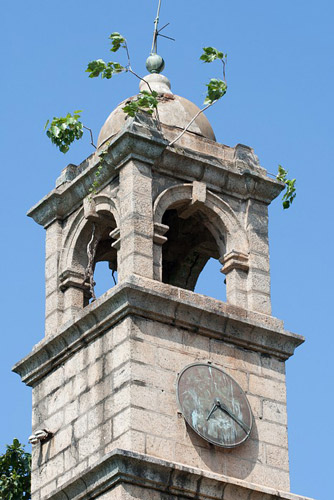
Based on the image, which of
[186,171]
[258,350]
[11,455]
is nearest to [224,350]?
[258,350]

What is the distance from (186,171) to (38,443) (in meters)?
4.63

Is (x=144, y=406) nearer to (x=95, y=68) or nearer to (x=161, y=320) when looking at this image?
(x=161, y=320)

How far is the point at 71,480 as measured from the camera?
2584 centimetres

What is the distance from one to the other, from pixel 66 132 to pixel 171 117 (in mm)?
1771

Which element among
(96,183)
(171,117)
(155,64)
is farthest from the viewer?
(155,64)

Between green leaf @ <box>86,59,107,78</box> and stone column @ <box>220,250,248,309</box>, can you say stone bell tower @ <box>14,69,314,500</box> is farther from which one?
green leaf @ <box>86,59,107,78</box>

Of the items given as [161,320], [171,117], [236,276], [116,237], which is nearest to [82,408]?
[161,320]

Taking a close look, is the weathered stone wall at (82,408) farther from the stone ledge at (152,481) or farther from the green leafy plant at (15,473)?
the green leafy plant at (15,473)

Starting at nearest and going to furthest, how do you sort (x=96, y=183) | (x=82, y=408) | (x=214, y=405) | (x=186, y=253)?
(x=214, y=405) < (x=82, y=408) < (x=96, y=183) < (x=186, y=253)

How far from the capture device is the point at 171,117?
95.8 feet

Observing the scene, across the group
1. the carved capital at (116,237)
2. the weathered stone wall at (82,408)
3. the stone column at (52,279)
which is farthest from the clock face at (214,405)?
the stone column at (52,279)

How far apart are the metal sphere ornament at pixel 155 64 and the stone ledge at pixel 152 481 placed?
7.70 m

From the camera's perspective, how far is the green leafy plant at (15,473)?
1187 inches

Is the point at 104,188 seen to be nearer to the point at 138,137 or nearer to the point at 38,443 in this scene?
the point at 138,137
